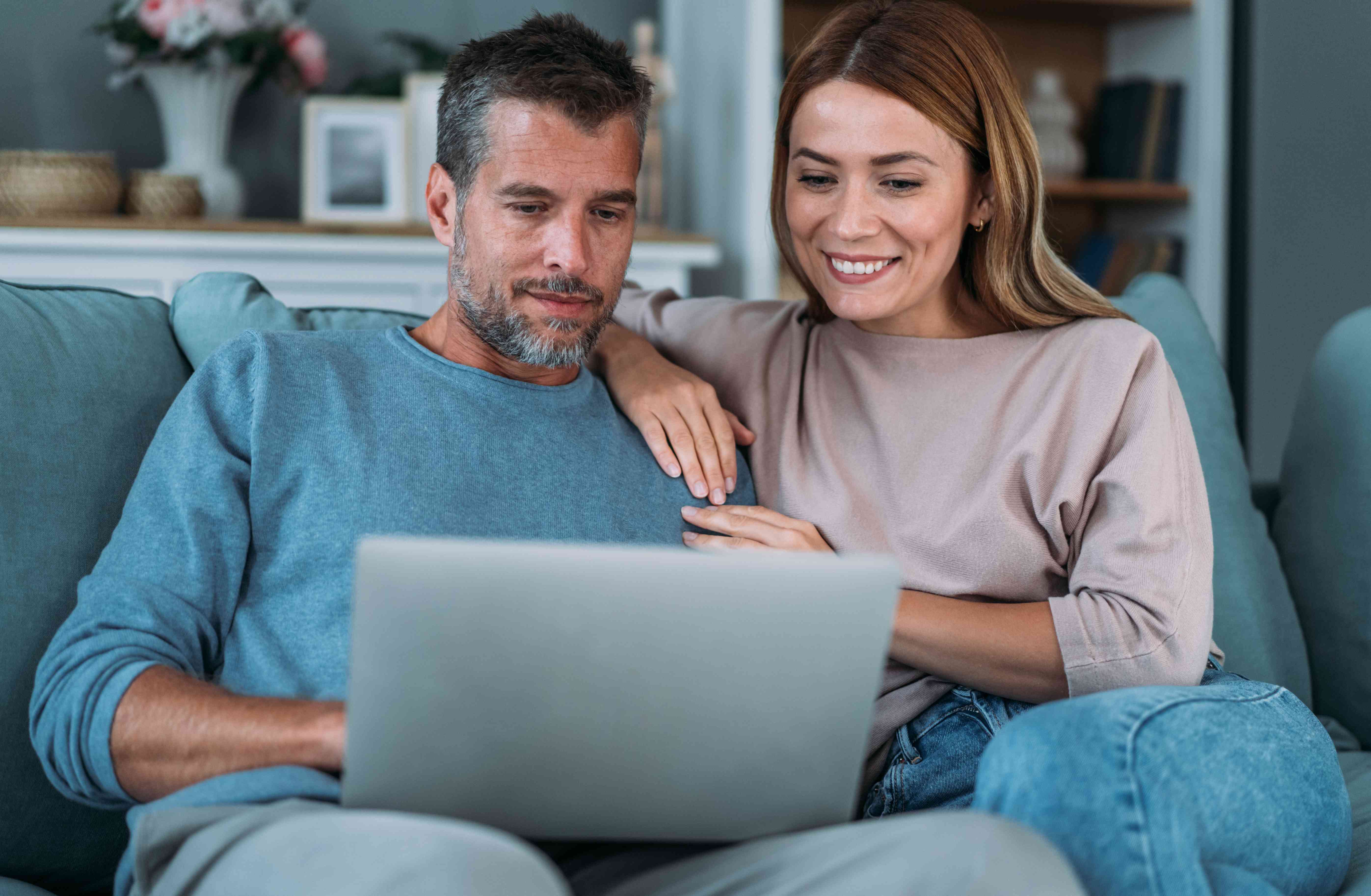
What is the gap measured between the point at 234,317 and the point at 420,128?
4.64 feet

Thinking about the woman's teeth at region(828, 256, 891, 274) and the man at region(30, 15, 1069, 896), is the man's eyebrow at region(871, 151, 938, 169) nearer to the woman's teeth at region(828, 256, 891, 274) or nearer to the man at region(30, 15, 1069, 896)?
the woman's teeth at region(828, 256, 891, 274)

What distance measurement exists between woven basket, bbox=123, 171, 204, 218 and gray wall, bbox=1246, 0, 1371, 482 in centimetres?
243

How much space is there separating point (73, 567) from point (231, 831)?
1.40ft

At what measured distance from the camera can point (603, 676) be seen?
78 centimetres

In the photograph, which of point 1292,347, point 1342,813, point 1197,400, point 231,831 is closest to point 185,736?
point 231,831

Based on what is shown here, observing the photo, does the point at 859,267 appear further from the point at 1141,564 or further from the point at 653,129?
the point at 653,129

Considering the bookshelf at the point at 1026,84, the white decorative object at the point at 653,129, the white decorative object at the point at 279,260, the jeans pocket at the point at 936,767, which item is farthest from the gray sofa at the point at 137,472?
the white decorative object at the point at 653,129

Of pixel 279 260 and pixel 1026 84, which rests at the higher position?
pixel 1026 84

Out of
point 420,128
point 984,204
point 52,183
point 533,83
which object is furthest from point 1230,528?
point 52,183

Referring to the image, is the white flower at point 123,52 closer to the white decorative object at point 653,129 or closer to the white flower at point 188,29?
the white flower at point 188,29

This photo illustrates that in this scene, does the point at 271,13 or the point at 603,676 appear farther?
the point at 271,13

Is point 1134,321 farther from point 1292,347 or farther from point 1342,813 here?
point 1292,347

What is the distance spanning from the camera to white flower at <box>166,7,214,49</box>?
2.42 metres

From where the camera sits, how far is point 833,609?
78 cm
